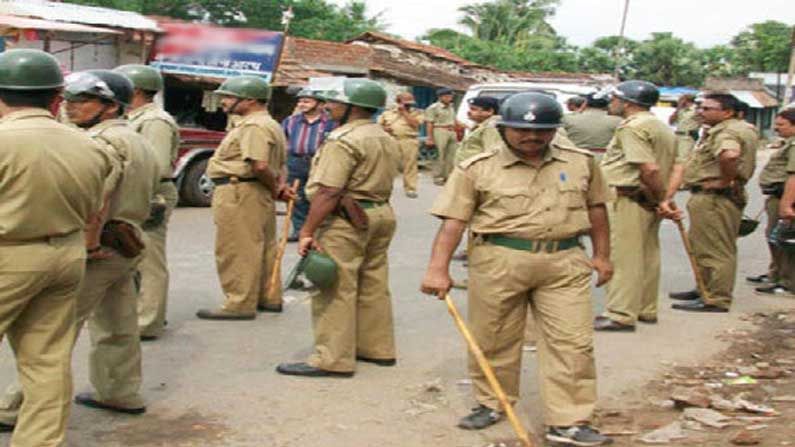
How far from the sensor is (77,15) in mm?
14703

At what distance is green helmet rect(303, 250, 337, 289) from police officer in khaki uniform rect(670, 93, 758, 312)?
148 inches

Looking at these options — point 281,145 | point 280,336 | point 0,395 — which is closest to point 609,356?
point 280,336

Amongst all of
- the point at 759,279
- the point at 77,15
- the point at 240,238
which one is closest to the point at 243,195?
the point at 240,238

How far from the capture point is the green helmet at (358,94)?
19.7 ft

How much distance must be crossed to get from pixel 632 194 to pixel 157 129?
3.43 meters

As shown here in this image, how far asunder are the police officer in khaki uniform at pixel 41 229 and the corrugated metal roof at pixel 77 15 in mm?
10842

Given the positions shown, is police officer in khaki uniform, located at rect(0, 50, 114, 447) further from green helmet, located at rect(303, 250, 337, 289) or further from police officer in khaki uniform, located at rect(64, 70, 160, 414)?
green helmet, located at rect(303, 250, 337, 289)

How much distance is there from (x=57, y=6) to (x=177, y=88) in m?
2.07

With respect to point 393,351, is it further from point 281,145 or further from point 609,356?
point 281,145

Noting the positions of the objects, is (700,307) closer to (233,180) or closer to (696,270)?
(696,270)

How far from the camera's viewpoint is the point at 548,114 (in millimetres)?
4672

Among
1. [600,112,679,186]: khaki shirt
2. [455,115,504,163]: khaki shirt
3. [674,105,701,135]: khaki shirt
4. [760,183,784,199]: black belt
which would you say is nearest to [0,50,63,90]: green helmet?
[600,112,679,186]: khaki shirt

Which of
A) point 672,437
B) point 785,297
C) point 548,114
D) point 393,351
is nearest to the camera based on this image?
point 548,114

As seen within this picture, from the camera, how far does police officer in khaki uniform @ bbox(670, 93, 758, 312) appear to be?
826cm
